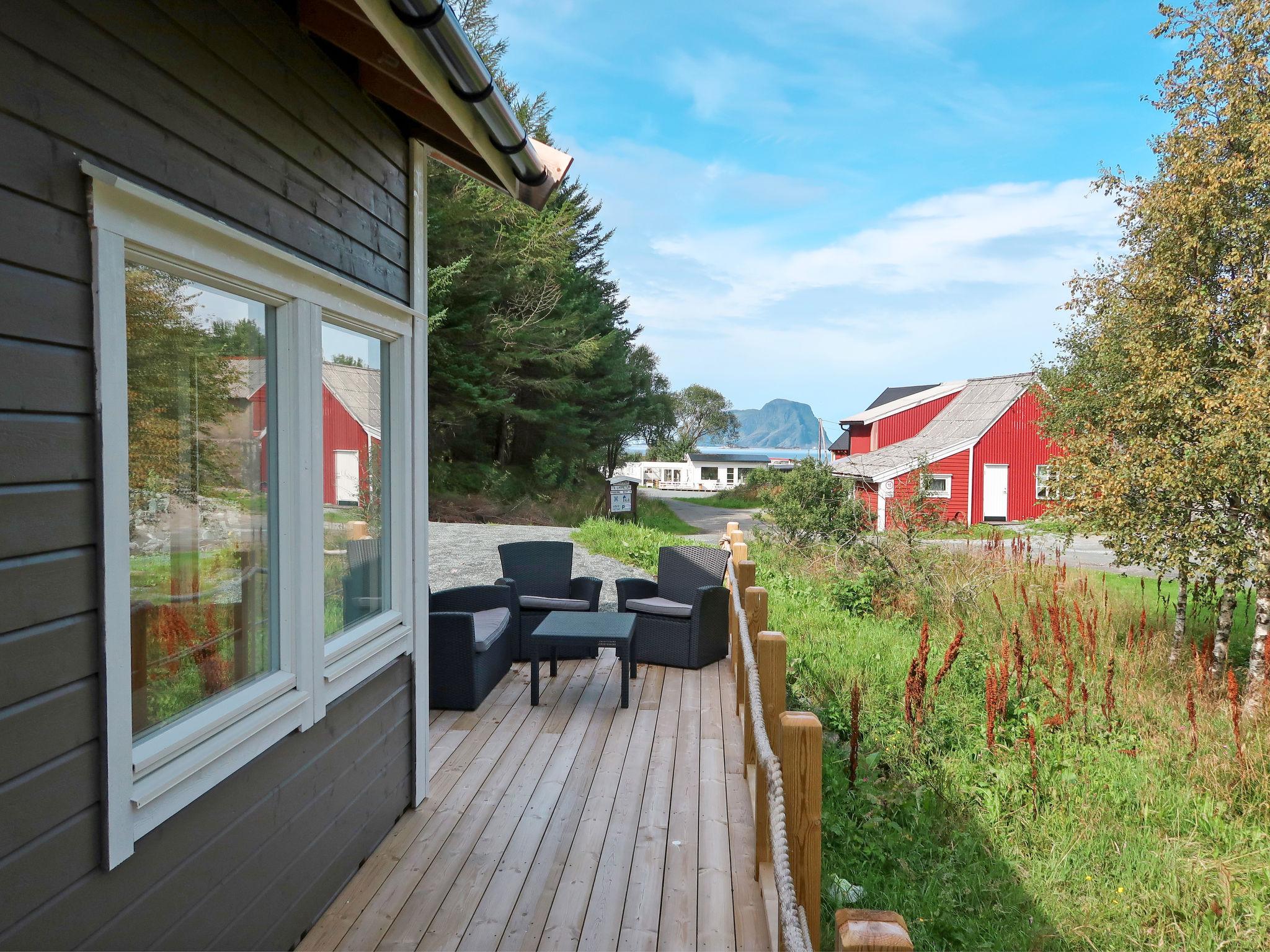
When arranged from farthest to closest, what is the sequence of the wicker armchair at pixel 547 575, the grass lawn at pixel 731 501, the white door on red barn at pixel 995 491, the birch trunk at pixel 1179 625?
the grass lawn at pixel 731 501 → the white door on red barn at pixel 995 491 → the birch trunk at pixel 1179 625 → the wicker armchair at pixel 547 575

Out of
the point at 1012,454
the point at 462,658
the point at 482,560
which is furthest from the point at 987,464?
the point at 462,658

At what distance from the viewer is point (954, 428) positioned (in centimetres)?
2952

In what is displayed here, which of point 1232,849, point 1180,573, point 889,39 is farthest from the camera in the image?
point 889,39

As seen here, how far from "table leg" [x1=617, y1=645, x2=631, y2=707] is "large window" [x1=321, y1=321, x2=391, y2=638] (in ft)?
6.52

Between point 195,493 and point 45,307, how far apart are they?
701 millimetres

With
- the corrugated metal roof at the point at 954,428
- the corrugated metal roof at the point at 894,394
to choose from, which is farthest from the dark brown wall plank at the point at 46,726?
the corrugated metal roof at the point at 894,394

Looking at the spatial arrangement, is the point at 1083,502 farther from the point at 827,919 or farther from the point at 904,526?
the point at 827,919

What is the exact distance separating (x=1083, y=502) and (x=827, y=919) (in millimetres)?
5986

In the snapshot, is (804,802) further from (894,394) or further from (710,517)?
(894,394)

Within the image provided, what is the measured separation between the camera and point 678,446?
220ft

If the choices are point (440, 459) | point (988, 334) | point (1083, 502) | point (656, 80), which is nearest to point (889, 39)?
point (656, 80)

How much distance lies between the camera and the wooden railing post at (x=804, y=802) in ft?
6.77

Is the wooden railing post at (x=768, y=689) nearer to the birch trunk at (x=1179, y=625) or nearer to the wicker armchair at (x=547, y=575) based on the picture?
the wicker armchair at (x=547, y=575)

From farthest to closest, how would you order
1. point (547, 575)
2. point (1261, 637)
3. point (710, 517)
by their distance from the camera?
point (710, 517) < point (1261, 637) < point (547, 575)
